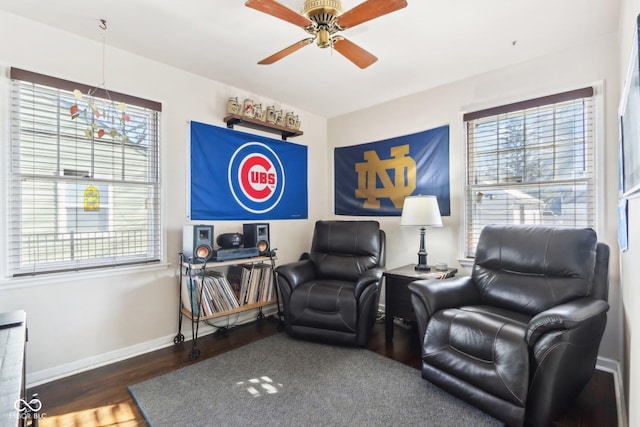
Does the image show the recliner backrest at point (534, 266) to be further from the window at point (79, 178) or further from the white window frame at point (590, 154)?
the window at point (79, 178)

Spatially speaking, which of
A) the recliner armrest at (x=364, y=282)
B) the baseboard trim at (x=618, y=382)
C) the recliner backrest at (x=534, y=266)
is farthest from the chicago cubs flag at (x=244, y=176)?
the baseboard trim at (x=618, y=382)

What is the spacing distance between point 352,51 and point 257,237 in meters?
1.80

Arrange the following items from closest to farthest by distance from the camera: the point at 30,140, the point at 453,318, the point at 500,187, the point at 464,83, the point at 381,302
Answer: the point at 453,318 → the point at 30,140 → the point at 500,187 → the point at 464,83 → the point at 381,302

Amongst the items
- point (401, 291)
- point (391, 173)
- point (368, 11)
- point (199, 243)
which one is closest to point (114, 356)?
point (199, 243)

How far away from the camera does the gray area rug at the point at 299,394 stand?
5.73 ft

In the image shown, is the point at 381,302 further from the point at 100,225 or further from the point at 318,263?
the point at 100,225

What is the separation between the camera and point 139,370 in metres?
2.30

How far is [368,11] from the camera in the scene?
1596 mm

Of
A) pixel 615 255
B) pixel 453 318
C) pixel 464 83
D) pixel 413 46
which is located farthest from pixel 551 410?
pixel 464 83

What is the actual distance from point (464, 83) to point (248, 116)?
2101 millimetres

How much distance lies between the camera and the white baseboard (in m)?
2.14

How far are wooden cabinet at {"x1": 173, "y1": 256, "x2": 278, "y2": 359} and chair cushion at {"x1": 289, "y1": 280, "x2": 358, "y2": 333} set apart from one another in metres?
0.42

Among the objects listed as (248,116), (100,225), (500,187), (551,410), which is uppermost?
(248,116)

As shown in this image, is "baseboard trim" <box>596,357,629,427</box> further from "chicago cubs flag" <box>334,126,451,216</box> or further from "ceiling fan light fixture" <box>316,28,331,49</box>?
"ceiling fan light fixture" <box>316,28,331,49</box>
